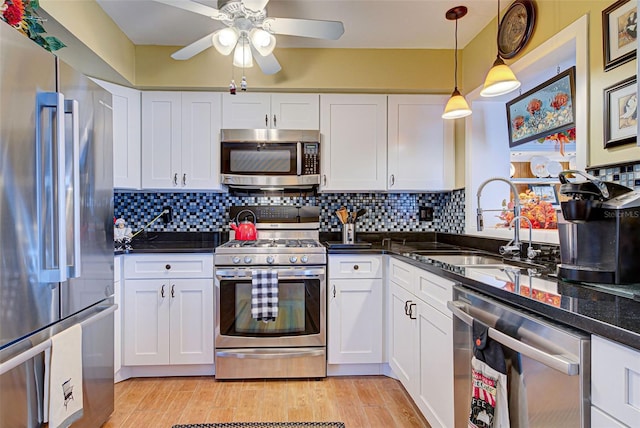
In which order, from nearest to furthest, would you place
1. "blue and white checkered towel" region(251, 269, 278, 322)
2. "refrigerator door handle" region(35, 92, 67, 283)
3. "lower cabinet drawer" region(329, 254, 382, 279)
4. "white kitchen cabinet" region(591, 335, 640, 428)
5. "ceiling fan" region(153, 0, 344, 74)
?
1. "white kitchen cabinet" region(591, 335, 640, 428)
2. "refrigerator door handle" region(35, 92, 67, 283)
3. "ceiling fan" region(153, 0, 344, 74)
4. "blue and white checkered towel" region(251, 269, 278, 322)
5. "lower cabinet drawer" region(329, 254, 382, 279)

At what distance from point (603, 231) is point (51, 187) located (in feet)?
6.36

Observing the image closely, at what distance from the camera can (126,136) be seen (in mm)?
2625

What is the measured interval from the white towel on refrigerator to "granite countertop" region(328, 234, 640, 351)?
5.16 feet

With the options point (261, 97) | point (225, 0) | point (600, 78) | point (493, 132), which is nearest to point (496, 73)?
point (600, 78)

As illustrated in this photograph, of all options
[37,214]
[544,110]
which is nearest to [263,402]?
[37,214]

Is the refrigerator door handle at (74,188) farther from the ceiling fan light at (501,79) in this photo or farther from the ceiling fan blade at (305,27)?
the ceiling fan light at (501,79)

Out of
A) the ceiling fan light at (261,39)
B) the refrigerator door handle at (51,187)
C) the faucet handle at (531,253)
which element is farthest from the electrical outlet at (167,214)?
the faucet handle at (531,253)

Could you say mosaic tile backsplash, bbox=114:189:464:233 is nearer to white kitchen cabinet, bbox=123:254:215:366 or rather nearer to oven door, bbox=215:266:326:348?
white kitchen cabinet, bbox=123:254:215:366

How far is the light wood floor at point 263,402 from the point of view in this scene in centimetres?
202

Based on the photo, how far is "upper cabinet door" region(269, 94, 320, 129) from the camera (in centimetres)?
278

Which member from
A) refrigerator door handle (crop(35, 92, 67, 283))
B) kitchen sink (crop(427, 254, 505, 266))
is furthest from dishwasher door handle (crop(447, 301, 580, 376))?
refrigerator door handle (crop(35, 92, 67, 283))

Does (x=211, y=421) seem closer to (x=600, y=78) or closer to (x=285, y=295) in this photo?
(x=285, y=295)

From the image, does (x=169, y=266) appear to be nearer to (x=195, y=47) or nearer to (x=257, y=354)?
(x=257, y=354)

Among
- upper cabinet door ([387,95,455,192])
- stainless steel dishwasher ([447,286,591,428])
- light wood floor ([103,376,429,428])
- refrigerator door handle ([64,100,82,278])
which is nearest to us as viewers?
stainless steel dishwasher ([447,286,591,428])
